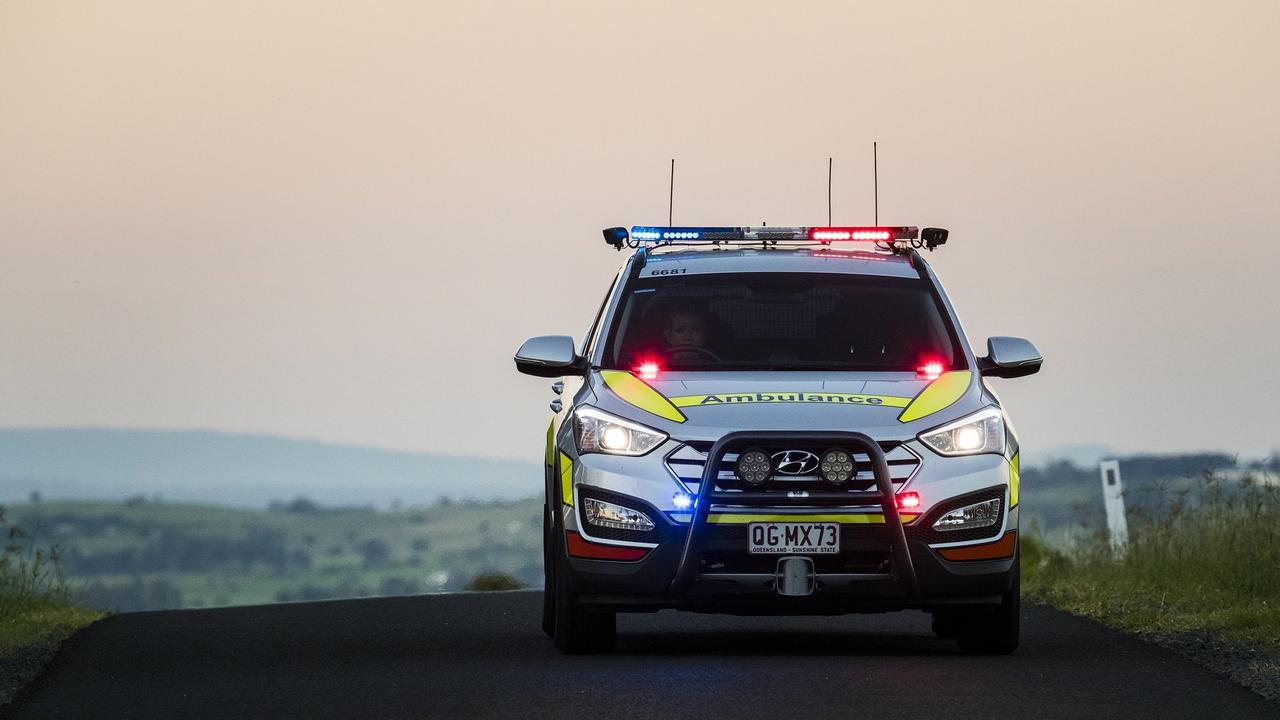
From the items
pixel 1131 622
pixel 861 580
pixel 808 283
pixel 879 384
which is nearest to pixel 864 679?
pixel 861 580

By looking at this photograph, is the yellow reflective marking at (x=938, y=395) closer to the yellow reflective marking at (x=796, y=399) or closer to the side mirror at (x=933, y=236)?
the yellow reflective marking at (x=796, y=399)

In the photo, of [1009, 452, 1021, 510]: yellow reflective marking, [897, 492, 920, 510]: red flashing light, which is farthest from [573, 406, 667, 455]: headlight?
[1009, 452, 1021, 510]: yellow reflective marking

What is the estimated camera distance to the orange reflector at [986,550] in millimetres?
11781

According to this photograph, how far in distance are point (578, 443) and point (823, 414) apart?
4.04ft

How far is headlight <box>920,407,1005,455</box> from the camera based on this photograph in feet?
38.7

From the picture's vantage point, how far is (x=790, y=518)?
11.6m

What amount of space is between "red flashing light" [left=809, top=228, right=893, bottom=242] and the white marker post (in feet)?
20.1

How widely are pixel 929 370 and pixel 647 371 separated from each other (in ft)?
4.72

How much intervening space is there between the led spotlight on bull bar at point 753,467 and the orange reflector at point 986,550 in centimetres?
92

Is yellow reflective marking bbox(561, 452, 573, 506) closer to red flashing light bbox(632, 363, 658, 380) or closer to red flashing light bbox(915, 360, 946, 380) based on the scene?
red flashing light bbox(632, 363, 658, 380)

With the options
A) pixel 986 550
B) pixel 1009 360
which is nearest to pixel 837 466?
pixel 986 550

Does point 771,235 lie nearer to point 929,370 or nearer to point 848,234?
point 848,234

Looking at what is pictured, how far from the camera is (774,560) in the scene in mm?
11672

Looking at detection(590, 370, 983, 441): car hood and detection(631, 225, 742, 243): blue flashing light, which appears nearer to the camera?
detection(590, 370, 983, 441): car hood
